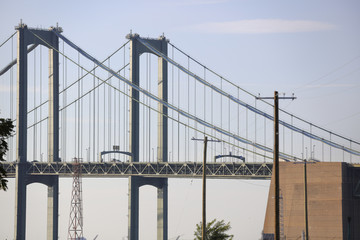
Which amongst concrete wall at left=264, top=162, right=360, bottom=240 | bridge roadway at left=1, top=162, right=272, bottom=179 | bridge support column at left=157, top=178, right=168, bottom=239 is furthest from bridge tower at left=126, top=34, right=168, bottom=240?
concrete wall at left=264, top=162, right=360, bottom=240

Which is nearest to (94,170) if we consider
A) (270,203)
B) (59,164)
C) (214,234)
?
(59,164)

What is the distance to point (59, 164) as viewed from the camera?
133 metres

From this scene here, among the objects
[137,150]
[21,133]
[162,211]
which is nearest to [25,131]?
[21,133]

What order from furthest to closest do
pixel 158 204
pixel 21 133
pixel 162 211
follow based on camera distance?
pixel 21 133 → pixel 158 204 → pixel 162 211

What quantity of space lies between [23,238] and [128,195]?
59.5 feet

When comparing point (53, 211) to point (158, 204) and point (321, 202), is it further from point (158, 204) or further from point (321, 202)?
point (321, 202)

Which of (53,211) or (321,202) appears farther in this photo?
(53,211)

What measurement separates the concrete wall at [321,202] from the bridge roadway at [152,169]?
26602mm

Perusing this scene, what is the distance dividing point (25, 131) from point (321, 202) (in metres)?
61.5

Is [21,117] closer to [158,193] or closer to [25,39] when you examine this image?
[25,39]

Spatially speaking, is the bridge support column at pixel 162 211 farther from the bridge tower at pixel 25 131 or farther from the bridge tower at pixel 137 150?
the bridge tower at pixel 25 131

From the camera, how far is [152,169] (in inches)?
4975

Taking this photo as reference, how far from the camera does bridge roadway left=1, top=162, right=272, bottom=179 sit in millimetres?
114438

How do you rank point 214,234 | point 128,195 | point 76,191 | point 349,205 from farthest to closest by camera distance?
point 128,195, point 76,191, point 349,205, point 214,234
